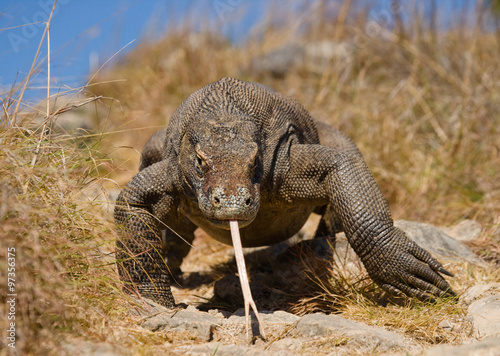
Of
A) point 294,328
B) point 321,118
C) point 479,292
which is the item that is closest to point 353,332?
point 294,328

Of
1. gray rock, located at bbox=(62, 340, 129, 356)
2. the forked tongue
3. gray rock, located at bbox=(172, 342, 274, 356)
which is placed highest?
the forked tongue

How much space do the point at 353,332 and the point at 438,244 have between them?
209cm

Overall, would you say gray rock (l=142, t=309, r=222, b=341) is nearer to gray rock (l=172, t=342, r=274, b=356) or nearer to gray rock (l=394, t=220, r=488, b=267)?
gray rock (l=172, t=342, r=274, b=356)

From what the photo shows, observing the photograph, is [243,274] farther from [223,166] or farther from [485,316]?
[485,316]

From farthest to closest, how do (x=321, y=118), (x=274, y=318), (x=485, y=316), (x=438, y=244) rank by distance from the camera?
1. (x=321, y=118)
2. (x=438, y=244)
3. (x=274, y=318)
4. (x=485, y=316)

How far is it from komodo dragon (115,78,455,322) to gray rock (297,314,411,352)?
27.8 inches

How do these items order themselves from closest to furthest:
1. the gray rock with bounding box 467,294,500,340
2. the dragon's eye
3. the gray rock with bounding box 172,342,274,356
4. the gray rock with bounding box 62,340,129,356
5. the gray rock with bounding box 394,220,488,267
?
the gray rock with bounding box 62,340,129,356 → the gray rock with bounding box 172,342,274,356 → the gray rock with bounding box 467,294,500,340 → the dragon's eye → the gray rock with bounding box 394,220,488,267

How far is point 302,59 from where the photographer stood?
11562 millimetres

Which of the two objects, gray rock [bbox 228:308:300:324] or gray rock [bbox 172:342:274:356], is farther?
gray rock [bbox 228:308:300:324]

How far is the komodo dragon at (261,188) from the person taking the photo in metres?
3.70

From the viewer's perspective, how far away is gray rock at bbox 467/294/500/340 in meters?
3.32

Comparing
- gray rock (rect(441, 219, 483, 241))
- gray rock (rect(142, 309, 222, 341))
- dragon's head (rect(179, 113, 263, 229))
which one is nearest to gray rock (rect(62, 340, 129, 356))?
gray rock (rect(142, 309, 222, 341))

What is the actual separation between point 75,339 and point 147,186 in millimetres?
1597

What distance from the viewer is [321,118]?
28.7 feet
